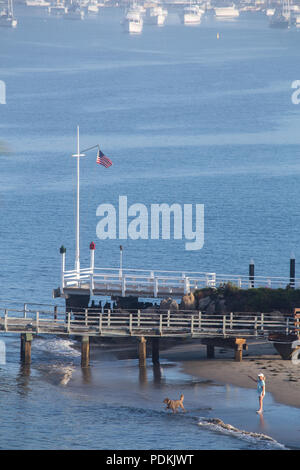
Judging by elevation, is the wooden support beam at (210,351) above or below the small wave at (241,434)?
above

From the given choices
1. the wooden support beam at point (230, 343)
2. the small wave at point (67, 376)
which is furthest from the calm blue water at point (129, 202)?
the wooden support beam at point (230, 343)

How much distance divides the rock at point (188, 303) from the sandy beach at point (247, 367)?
2256 millimetres

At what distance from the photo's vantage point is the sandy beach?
1955 inches

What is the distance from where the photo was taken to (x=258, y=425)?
44.9m

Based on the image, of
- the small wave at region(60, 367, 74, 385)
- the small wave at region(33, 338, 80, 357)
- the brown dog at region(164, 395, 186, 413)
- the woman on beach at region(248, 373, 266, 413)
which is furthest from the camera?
the small wave at region(33, 338, 80, 357)

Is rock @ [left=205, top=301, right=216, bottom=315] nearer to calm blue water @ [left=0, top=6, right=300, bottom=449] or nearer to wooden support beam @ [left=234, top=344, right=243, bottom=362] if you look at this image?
wooden support beam @ [left=234, top=344, right=243, bottom=362]

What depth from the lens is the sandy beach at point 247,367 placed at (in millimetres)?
49656

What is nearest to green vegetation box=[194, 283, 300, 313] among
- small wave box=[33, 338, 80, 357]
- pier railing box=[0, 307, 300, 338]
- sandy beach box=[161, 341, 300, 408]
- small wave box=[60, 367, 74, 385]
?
pier railing box=[0, 307, 300, 338]

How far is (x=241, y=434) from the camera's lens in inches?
1729

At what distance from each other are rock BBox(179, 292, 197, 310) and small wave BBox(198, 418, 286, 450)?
11.8 meters

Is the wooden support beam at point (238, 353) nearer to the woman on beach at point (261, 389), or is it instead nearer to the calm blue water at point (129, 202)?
the calm blue water at point (129, 202)

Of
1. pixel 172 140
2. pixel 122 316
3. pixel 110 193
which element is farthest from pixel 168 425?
pixel 172 140
